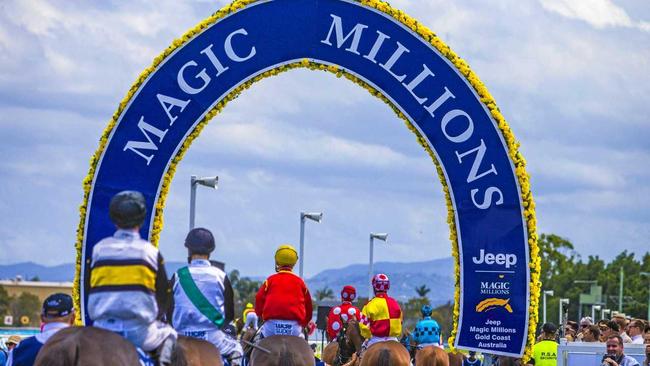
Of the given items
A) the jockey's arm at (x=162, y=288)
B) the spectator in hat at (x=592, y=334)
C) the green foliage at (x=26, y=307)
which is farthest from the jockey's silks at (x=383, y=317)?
the green foliage at (x=26, y=307)

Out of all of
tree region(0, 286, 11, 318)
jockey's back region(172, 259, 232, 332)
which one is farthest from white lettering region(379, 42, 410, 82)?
tree region(0, 286, 11, 318)

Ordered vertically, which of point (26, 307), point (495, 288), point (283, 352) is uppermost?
point (495, 288)

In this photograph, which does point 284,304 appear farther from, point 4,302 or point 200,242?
point 4,302

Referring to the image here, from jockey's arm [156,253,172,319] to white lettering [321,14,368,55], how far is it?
28.1 feet

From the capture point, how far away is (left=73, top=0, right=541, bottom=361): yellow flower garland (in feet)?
68.1

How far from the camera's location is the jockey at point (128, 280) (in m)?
12.8

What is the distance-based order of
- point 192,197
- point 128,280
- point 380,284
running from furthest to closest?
point 192,197
point 380,284
point 128,280

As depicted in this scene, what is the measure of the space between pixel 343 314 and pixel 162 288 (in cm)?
1246

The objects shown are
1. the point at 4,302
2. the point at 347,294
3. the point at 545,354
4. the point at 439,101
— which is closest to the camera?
the point at 439,101

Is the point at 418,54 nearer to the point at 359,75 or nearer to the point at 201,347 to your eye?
the point at 359,75

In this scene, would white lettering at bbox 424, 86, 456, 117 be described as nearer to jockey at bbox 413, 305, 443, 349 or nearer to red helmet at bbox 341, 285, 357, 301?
jockey at bbox 413, 305, 443, 349

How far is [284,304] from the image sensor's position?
746 inches

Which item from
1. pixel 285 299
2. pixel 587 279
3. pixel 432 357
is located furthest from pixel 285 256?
pixel 587 279

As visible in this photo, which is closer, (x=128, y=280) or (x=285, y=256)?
(x=128, y=280)
